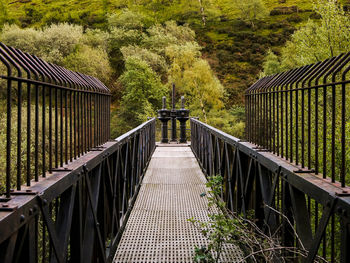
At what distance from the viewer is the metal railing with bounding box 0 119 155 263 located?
4.78 feet

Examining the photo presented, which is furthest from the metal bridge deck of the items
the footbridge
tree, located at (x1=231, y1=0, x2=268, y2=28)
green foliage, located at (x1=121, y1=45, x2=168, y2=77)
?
tree, located at (x1=231, y1=0, x2=268, y2=28)

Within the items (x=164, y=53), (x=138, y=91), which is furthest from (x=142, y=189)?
(x=164, y=53)

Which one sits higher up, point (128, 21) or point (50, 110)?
point (128, 21)

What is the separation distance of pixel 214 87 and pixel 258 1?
111ft

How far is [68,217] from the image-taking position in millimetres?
2062

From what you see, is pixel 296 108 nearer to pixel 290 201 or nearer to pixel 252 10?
pixel 290 201

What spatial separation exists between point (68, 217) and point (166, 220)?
9.86ft

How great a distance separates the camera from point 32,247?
1.57 meters

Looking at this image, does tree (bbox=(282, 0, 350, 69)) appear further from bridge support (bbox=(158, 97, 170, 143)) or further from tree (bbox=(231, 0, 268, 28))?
tree (bbox=(231, 0, 268, 28))

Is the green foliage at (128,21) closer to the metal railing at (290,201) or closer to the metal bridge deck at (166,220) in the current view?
the metal bridge deck at (166,220)

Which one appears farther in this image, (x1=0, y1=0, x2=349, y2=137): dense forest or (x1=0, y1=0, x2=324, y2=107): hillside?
(x1=0, y1=0, x2=324, y2=107): hillside

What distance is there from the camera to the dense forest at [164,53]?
3225 cm

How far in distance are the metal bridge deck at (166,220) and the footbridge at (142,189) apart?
16mm

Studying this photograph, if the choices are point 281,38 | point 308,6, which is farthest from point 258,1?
point 281,38
